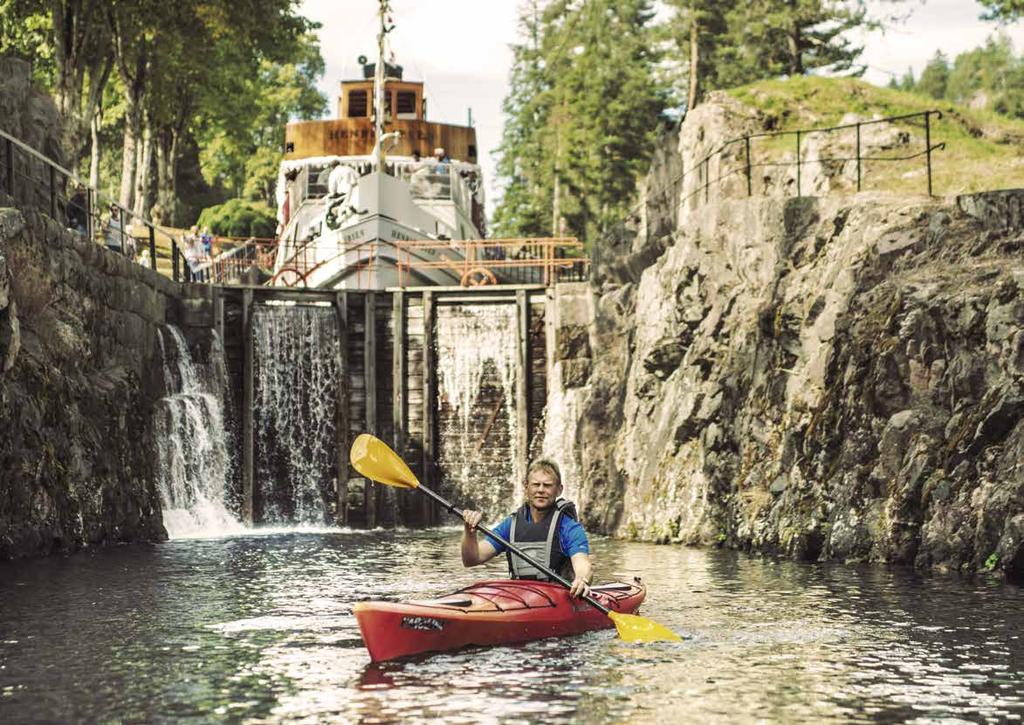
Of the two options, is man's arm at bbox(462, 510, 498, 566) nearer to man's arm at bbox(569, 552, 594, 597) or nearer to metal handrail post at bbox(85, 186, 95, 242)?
man's arm at bbox(569, 552, 594, 597)

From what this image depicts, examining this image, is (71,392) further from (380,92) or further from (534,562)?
(380,92)

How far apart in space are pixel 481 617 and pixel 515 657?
1.38 ft

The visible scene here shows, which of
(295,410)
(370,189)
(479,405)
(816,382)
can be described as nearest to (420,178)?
(370,189)

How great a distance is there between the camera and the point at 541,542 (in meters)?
12.6

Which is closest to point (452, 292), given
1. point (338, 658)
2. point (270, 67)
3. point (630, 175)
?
point (338, 658)

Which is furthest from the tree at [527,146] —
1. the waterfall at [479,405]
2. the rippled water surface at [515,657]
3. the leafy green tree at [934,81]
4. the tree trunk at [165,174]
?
the leafy green tree at [934,81]

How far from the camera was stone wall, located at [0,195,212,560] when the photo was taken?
65.4 feet

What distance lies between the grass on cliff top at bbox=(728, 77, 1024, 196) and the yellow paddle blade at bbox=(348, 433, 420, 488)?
1523 cm

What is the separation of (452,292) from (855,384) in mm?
14049

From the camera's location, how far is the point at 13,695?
10109 mm

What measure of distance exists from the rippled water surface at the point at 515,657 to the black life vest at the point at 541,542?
0.66 meters

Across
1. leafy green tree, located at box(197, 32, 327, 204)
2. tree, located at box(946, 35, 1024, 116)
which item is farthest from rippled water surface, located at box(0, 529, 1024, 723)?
tree, located at box(946, 35, 1024, 116)

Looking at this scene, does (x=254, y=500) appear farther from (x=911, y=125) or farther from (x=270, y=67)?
(x=270, y=67)

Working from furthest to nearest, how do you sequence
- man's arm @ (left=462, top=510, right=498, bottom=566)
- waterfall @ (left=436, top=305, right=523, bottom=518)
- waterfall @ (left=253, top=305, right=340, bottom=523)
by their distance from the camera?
waterfall @ (left=436, top=305, right=523, bottom=518)
waterfall @ (left=253, top=305, right=340, bottom=523)
man's arm @ (left=462, top=510, right=498, bottom=566)
